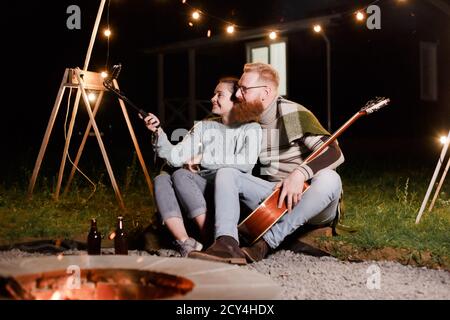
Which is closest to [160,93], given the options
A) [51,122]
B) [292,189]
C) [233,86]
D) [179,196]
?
[51,122]

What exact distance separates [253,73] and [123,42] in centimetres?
1496

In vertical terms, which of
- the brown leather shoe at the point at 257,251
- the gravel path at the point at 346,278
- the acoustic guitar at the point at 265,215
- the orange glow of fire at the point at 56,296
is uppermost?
the acoustic guitar at the point at 265,215

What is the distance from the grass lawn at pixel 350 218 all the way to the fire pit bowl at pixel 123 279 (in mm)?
1647

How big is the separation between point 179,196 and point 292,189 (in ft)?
2.51

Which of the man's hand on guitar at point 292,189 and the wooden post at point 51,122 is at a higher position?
the wooden post at point 51,122

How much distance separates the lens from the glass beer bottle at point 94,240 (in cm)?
415

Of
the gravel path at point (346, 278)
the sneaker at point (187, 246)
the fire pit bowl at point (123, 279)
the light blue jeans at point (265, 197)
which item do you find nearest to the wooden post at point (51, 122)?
the gravel path at point (346, 278)

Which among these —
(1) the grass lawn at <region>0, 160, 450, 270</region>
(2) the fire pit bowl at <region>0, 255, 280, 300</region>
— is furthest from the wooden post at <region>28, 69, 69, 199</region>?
(2) the fire pit bowl at <region>0, 255, 280, 300</region>

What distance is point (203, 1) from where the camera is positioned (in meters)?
17.5

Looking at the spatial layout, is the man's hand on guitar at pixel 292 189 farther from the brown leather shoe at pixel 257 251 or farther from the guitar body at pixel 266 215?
the brown leather shoe at pixel 257 251

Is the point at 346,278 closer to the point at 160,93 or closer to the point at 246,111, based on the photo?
the point at 246,111

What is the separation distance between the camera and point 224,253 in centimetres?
388

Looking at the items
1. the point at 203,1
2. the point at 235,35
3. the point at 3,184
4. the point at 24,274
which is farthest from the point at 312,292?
the point at 203,1
